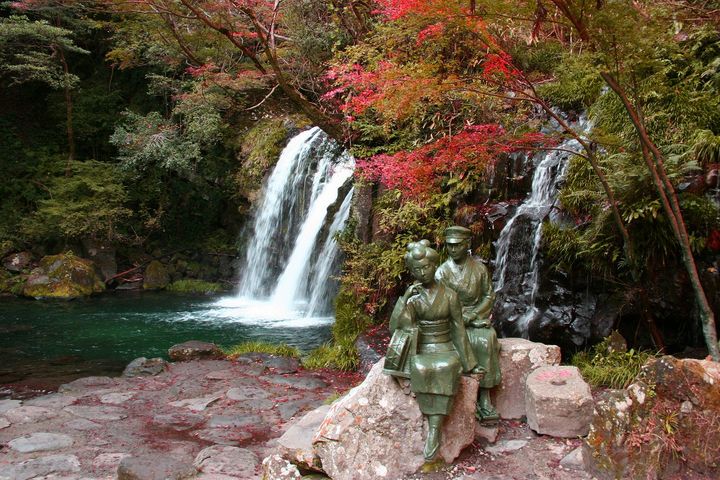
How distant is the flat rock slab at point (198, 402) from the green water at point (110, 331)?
85.8 inches

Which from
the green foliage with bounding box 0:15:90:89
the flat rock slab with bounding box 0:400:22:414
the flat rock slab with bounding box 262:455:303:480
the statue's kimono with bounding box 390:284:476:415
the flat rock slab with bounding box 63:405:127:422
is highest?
the green foliage with bounding box 0:15:90:89

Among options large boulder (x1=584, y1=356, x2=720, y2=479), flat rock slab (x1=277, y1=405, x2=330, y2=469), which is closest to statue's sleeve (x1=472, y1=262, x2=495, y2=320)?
large boulder (x1=584, y1=356, x2=720, y2=479)

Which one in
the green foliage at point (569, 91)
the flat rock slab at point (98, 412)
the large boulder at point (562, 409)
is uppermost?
the green foliage at point (569, 91)

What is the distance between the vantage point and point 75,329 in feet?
38.1

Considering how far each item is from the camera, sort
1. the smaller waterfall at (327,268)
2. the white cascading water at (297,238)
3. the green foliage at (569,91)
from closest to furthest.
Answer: the green foliage at (569,91) < the smaller waterfall at (327,268) < the white cascading water at (297,238)

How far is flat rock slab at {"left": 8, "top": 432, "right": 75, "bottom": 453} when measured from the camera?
5216 millimetres

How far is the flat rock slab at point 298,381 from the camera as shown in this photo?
729cm

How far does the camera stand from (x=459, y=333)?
402cm

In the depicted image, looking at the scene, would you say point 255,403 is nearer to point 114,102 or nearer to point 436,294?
point 436,294

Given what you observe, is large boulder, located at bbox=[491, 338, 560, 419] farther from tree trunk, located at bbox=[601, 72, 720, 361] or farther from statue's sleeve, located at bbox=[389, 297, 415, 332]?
tree trunk, located at bbox=[601, 72, 720, 361]

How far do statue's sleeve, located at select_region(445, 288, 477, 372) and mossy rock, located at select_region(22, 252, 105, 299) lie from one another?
13.7 metres

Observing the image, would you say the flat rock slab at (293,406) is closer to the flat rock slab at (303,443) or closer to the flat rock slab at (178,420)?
the flat rock slab at (178,420)

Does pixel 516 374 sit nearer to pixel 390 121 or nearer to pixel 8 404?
pixel 390 121

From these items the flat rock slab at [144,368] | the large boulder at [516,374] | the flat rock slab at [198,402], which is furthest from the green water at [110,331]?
the large boulder at [516,374]
